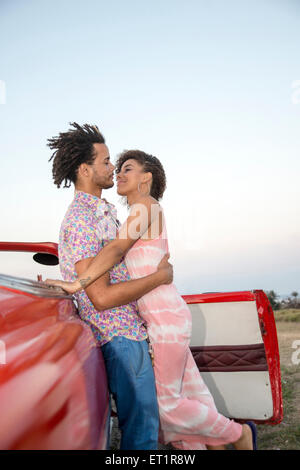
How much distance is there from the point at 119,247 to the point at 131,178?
0.67m

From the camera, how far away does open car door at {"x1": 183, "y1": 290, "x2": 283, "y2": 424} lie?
9.11 feet

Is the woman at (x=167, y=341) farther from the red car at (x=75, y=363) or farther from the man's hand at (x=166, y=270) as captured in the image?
the red car at (x=75, y=363)

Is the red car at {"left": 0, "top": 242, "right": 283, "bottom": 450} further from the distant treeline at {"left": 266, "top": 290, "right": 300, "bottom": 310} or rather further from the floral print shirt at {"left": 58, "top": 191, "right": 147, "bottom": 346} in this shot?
the distant treeline at {"left": 266, "top": 290, "right": 300, "bottom": 310}

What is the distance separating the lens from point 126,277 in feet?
7.02

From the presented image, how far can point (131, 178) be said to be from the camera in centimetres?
249

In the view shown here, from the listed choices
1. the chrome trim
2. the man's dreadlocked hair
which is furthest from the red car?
the man's dreadlocked hair

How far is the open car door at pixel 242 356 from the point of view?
278 centimetres

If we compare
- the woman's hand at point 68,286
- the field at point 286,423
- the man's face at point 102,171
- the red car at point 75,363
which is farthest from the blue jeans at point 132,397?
the field at point 286,423

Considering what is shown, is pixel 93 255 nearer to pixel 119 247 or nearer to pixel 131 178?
pixel 119 247

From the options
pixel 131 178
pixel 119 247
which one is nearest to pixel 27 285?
pixel 119 247
